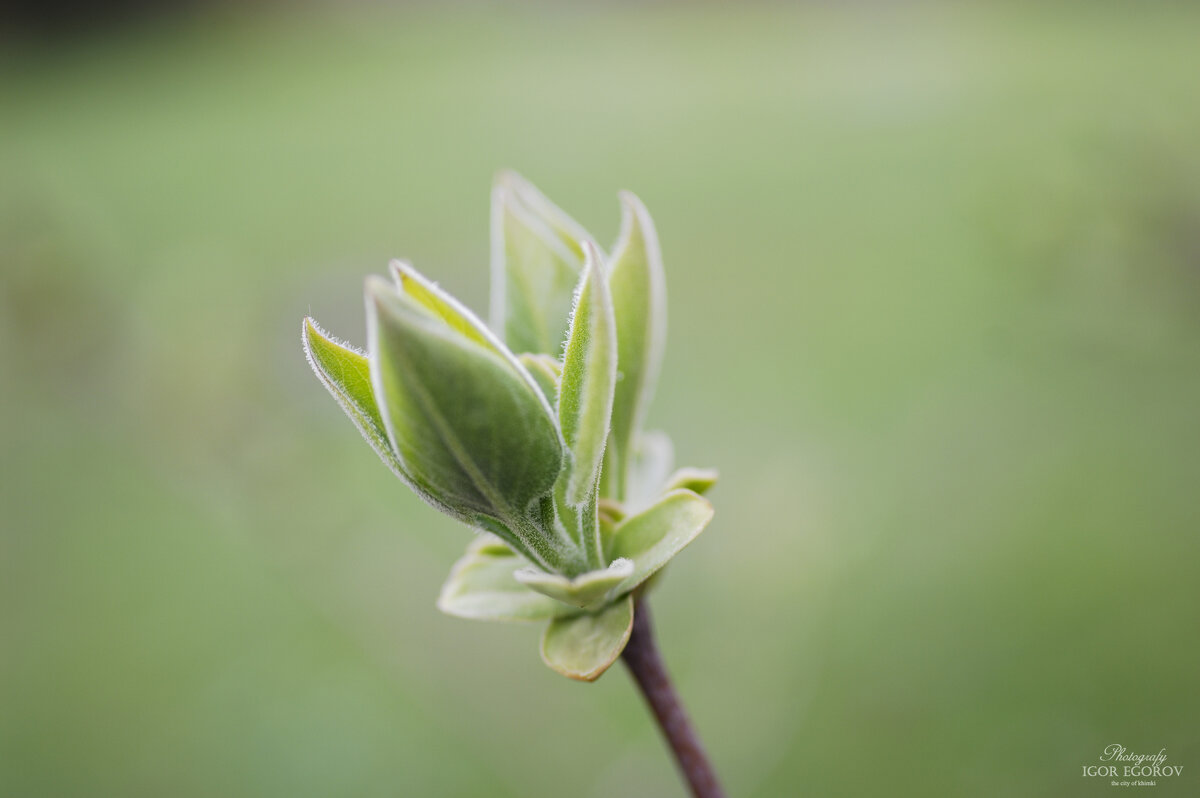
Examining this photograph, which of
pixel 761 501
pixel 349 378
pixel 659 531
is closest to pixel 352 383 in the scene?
pixel 349 378

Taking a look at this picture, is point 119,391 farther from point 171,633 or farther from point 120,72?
point 120,72

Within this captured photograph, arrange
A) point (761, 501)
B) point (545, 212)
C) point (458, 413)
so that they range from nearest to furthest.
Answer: point (458, 413) < point (545, 212) < point (761, 501)

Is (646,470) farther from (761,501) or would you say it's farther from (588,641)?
(761,501)

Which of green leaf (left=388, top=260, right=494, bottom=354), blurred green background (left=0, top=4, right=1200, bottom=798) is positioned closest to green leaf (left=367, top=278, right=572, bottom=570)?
green leaf (left=388, top=260, right=494, bottom=354)

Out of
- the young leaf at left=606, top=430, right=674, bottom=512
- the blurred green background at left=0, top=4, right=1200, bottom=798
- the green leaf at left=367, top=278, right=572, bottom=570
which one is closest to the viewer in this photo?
the green leaf at left=367, top=278, right=572, bottom=570

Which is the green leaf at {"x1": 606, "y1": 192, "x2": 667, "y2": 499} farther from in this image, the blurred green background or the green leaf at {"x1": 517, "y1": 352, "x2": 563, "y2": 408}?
the blurred green background

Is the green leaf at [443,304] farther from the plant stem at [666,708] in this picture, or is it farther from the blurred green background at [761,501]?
the blurred green background at [761,501]
